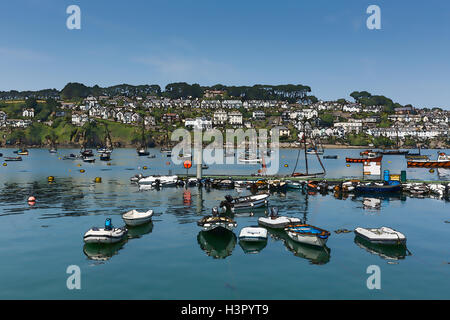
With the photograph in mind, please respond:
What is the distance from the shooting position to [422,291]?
27.2 meters

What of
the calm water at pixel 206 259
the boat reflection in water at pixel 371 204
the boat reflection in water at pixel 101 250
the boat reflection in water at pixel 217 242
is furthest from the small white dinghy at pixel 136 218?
the boat reflection in water at pixel 371 204

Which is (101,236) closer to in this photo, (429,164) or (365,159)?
(365,159)

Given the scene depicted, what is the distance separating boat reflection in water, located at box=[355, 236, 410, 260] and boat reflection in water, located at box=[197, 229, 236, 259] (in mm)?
13927

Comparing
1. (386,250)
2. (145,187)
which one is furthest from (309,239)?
(145,187)

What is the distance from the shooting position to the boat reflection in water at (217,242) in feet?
118

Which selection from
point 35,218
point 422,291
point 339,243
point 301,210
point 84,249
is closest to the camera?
point 422,291

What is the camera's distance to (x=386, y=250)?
36.9 meters

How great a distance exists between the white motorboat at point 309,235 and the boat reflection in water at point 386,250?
4.45m

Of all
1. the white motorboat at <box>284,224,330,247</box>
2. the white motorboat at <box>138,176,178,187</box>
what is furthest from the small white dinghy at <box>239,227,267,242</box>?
the white motorboat at <box>138,176,178,187</box>
